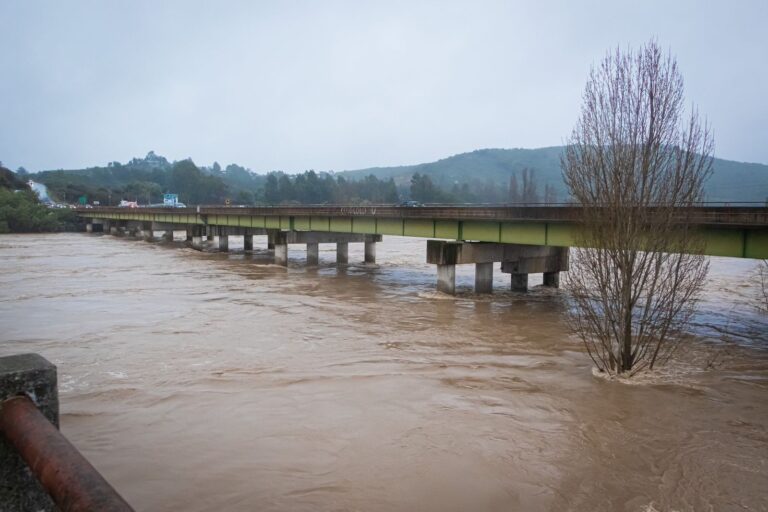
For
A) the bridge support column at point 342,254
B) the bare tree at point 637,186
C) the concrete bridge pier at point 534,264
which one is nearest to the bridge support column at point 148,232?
the bridge support column at point 342,254

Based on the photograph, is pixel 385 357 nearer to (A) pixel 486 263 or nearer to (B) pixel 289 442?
(B) pixel 289 442

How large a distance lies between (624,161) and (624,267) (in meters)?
2.43

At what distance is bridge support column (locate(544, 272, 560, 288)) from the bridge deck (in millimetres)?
6818

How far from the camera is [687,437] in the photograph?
9.71 m

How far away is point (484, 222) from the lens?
1011 inches

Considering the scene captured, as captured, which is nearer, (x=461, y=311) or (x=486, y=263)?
(x=461, y=311)

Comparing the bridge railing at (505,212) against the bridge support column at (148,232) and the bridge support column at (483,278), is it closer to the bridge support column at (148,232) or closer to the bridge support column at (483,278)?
the bridge support column at (483,278)

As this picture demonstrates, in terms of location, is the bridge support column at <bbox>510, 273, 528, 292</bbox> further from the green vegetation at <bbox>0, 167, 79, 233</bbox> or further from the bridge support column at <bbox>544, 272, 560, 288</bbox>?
the green vegetation at <bbox>0, 167, 79, 233</bbox>

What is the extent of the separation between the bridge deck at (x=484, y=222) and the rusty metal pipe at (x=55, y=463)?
1351cm

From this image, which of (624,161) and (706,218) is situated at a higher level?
(624,161)

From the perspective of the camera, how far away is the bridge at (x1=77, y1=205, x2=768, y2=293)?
16531 mm

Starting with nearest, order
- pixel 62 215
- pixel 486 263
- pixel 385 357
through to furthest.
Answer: pixel 385 357 → pixel 486 263 → pixel 62 215

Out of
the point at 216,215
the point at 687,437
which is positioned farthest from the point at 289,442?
the point at 216,215

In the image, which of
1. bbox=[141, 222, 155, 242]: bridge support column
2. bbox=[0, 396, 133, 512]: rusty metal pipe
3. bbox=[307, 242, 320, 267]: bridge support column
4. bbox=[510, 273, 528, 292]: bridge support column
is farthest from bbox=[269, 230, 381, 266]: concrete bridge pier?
bbox=[0, 396, 133, 512]: rusty metal pipe
